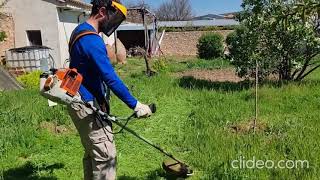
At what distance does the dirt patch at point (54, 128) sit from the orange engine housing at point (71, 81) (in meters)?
3.32

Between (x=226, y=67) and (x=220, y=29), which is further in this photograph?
(x=220, y=29)

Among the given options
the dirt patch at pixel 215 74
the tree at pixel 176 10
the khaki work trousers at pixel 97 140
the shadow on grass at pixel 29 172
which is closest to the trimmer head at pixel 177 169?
the khaki work trousers at pixel 97 140

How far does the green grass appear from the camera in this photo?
500cm

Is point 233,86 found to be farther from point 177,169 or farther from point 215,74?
point 177,169

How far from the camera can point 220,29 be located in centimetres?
2853

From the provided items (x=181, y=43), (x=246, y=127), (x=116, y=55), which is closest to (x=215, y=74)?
(x=116, y=55)

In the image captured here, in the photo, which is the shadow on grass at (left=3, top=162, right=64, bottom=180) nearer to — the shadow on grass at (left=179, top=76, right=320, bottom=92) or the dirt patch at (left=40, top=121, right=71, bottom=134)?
the dirt patch at (left=40, top=121, right=71, bottom=134)

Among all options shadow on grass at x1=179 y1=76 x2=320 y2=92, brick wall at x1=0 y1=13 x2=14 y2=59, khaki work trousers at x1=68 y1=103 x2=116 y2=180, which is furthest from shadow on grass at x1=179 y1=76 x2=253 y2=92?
brick wall at x1=0 y1=13 x2=14 y2=59

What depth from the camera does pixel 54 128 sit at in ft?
22.6

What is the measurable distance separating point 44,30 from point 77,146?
38.7 feet

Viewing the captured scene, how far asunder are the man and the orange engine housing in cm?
13

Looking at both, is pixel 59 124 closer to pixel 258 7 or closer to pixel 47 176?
pixel 47 176

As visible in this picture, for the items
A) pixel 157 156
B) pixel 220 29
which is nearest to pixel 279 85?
pixel 157 156

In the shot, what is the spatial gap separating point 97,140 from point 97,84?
0.50 meters
